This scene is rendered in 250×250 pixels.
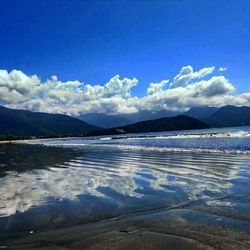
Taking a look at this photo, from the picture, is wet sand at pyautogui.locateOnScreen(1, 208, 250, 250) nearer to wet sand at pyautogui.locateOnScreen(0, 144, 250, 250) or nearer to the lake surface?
wet sand at pyautogui.locateOnScreen(0, 144, 250, 250)

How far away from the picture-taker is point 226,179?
1916cm

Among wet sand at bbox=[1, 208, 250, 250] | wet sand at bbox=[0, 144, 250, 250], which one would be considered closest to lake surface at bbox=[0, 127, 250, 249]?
wet sand at bbox=[0, 144, 250, 250]

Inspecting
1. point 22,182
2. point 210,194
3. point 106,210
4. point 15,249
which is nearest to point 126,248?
point 15,249

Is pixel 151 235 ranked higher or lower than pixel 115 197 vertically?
lower

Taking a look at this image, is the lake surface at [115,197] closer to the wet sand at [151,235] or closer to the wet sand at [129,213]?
the wet sand at [129,213]

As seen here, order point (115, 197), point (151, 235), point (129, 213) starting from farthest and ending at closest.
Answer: point (115, 197) < point (129, 213) < point (151, 235)

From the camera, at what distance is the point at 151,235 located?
30.5 feet

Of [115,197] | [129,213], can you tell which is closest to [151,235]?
[129,213]

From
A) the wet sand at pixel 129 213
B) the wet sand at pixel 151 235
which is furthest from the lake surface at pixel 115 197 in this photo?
the wet sand at pixel 151 235

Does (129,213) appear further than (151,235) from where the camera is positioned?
Yes

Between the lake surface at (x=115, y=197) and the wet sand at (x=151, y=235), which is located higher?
the lake surface at (x=115, y=197)

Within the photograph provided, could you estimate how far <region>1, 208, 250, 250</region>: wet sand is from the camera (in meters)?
8.49

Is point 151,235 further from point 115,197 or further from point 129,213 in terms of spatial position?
point 115,197

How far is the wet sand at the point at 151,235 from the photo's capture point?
8492mm
